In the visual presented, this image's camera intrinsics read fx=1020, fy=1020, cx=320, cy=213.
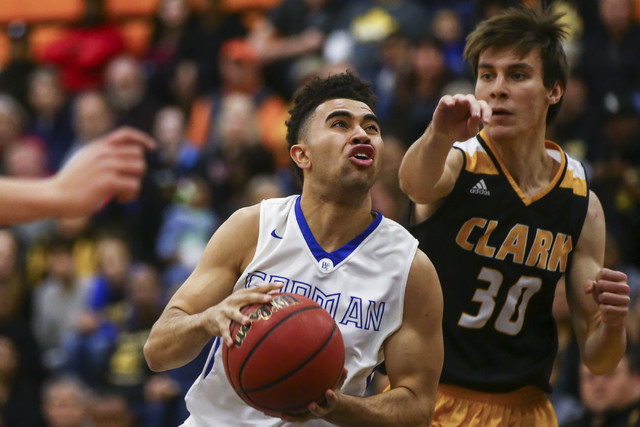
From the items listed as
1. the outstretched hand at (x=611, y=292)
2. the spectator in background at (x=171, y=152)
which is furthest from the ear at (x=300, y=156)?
the spectator in background at (x=171, y=152)

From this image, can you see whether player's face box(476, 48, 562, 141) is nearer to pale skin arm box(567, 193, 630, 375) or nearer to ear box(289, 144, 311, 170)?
pale skin arm box(567, 193, 630, 375)

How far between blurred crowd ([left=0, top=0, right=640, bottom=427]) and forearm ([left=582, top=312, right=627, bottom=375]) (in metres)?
1.26

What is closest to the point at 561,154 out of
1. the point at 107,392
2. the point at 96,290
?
the point at 107,392

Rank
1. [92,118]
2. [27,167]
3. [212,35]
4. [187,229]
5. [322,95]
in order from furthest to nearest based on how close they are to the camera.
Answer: [212,35] → [92,118] → [27,167] → [187,229] → [322,95]

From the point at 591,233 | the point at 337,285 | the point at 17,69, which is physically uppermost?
the point at 17,69

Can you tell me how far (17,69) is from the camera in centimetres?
1158

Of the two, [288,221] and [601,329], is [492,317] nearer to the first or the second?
[601,329]

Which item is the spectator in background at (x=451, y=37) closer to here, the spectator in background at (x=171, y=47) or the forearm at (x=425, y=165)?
the spectator in background at (x=171, y=47)

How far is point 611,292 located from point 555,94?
0.98 m

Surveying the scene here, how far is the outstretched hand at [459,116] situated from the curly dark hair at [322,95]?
40cm

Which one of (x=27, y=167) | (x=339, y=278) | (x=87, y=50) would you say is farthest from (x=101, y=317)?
(x=339, y=278)

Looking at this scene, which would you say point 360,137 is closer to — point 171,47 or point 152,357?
point 152,357

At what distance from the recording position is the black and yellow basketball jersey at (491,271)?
4566 millimetres

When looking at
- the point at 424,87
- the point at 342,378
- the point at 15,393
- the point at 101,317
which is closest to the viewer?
the point at 342,378
